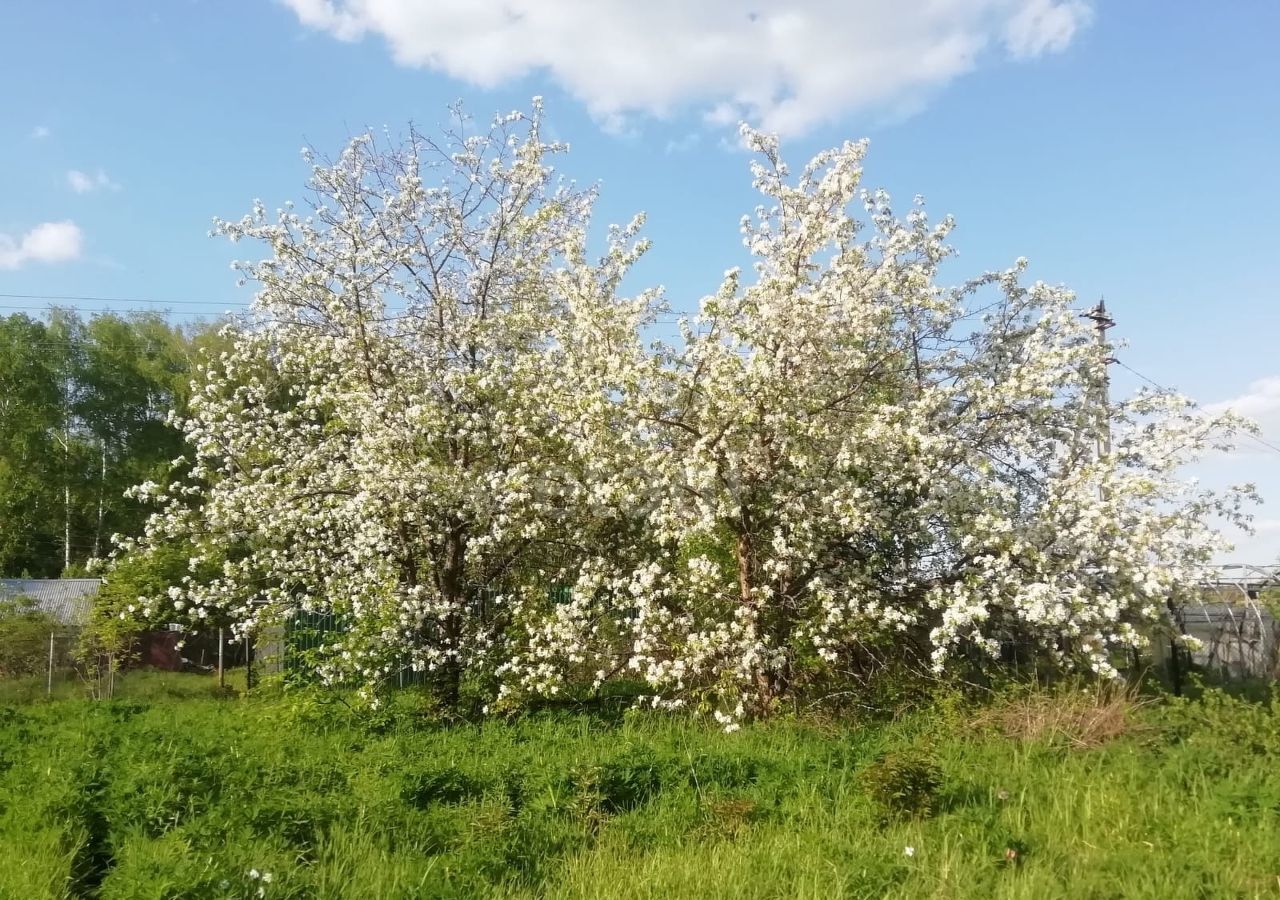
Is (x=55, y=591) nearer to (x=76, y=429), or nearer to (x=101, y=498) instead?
(x=101, y=498)

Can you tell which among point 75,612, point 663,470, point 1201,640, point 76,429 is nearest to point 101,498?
point 76,429

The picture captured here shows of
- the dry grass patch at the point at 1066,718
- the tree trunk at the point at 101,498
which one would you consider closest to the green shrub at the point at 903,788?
the dry grass patch at the point at 1066,718

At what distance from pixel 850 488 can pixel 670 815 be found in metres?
4.24

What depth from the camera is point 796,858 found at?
6.40 meters

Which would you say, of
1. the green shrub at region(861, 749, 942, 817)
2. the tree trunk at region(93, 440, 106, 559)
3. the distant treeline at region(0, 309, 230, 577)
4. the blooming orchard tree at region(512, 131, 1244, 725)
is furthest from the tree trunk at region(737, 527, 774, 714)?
the tree trunk at region(93, 440, 106, 559)

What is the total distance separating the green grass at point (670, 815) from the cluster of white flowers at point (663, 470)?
4.99ft

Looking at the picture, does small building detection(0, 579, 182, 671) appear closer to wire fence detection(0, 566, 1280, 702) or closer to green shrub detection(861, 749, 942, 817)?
wire fence detection(0, 566, 1280, 702)

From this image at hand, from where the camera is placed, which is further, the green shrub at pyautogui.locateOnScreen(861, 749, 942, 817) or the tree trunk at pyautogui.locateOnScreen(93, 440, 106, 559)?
the tree trunk at pyautogui.locateOnScreen(93, 440, 106, 559)

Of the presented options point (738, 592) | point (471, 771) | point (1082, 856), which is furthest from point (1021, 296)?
point (471, 771)

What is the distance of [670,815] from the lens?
24.1ft

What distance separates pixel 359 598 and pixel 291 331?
3.78 m

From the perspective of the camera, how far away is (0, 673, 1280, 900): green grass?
5.86 m

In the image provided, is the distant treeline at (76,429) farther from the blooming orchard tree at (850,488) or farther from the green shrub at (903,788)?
the green shrub at (903,788)

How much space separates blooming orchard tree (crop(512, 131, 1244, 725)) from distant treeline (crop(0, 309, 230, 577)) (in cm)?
2634
